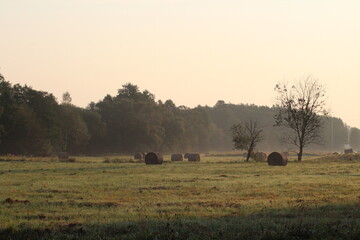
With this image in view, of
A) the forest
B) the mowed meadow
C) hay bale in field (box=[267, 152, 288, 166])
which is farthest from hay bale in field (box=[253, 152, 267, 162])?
the mowed meadow

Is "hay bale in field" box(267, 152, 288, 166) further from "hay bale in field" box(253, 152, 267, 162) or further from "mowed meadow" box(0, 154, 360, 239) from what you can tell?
"mowed meadow" box(0, 154, 360, 239)

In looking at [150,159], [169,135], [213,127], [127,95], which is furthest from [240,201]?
[213,127]

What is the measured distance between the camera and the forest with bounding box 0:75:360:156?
91.8 m

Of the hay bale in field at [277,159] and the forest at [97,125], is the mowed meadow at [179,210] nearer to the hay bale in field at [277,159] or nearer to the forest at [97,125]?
the hay bale in field at [277,159]

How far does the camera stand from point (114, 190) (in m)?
24.9

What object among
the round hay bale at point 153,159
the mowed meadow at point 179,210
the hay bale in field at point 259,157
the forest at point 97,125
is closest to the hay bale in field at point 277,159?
the round hay bale at point 153,159

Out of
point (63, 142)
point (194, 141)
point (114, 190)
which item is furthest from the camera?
point (194, 141)

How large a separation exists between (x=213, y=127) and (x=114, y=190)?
549ft

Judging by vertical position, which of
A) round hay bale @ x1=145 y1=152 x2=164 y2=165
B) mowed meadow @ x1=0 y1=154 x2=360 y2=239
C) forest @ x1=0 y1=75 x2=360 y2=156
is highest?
forest @ x1=0 y1=75 x2=360 y2=156

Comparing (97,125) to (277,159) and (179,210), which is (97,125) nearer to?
(277,159)

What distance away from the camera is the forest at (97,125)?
91750 millimetres

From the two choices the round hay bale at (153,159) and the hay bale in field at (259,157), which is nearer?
the round hay bale at (153,159)

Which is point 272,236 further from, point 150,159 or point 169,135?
point 169,135

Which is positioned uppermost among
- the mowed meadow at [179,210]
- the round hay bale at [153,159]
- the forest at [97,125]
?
the forest at [97,125]
